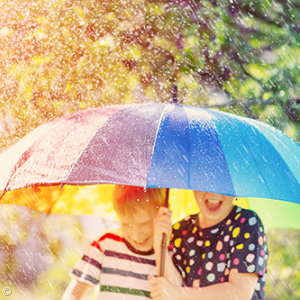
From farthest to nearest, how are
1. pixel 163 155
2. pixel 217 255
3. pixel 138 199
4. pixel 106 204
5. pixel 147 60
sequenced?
pixel 147 60 < pixel 106 204 < pixel 138 199 < pixel 217 255 < pixel 163 155

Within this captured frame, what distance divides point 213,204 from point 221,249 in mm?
235

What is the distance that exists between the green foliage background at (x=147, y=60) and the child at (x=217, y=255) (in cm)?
231

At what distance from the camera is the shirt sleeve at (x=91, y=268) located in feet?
7.98

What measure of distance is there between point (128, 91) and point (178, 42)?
754mm

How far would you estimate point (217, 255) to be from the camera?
2260 millimetres

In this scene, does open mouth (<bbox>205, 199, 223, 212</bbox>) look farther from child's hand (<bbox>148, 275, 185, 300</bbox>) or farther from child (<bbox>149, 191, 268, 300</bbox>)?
child's hand (<bbox>148, 275, 185, 300</bbox>)

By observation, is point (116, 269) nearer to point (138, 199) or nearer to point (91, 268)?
point (91, 268)

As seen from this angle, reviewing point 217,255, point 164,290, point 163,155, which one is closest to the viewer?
point 163,155

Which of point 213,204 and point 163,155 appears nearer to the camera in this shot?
point 163,155

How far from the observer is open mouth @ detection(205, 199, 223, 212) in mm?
2318

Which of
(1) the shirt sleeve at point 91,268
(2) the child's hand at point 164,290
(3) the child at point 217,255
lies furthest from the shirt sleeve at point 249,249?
(1) the shirt sleeve at point 91,268

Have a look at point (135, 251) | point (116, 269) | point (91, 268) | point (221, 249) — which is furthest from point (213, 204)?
point (91, 268)

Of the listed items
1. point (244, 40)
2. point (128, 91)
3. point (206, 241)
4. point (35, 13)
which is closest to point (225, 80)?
point (244, 40)

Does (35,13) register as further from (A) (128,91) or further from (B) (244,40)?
(B) (244,40)
